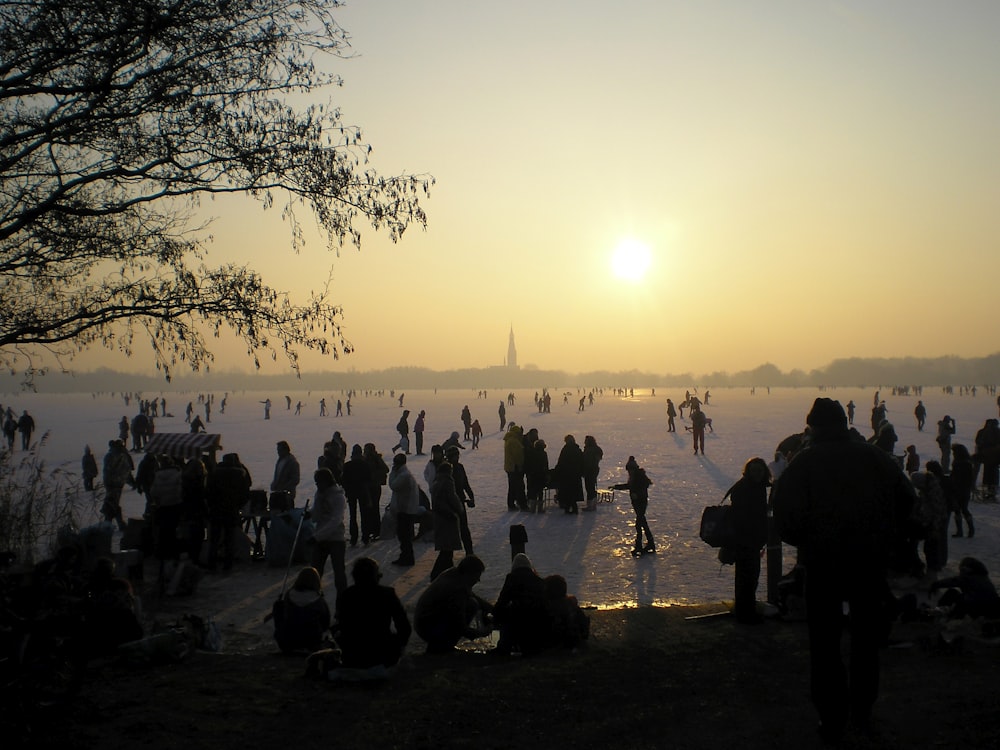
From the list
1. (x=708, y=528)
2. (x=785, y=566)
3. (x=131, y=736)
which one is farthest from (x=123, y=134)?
(x=785, y=566)

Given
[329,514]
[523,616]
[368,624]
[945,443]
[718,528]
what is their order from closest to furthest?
[368,624], [523,616], [718,528], [329,514], [945,443]

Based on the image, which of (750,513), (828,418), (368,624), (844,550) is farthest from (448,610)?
(828,418)

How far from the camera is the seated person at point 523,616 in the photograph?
6.63 metres

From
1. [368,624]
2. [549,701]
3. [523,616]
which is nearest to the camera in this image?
[549,701]

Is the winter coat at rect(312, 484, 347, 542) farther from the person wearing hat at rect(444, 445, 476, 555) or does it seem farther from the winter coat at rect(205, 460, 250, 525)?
the winter coat at rect(205, 460, 250, 525)

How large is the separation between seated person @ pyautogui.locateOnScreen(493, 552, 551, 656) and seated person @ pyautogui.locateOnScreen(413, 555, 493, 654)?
0.98 ft

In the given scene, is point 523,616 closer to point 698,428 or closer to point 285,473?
point 285,473

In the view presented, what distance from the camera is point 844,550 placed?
13.3 ft

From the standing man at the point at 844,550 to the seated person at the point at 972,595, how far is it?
2.91 m

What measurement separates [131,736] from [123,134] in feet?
21.3

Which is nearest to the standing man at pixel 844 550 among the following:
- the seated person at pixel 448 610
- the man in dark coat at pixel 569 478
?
the seated person at pixel 448 610

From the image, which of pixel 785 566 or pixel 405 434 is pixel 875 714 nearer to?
pixel 785 566

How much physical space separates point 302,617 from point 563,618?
2300mm

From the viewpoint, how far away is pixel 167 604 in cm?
925
